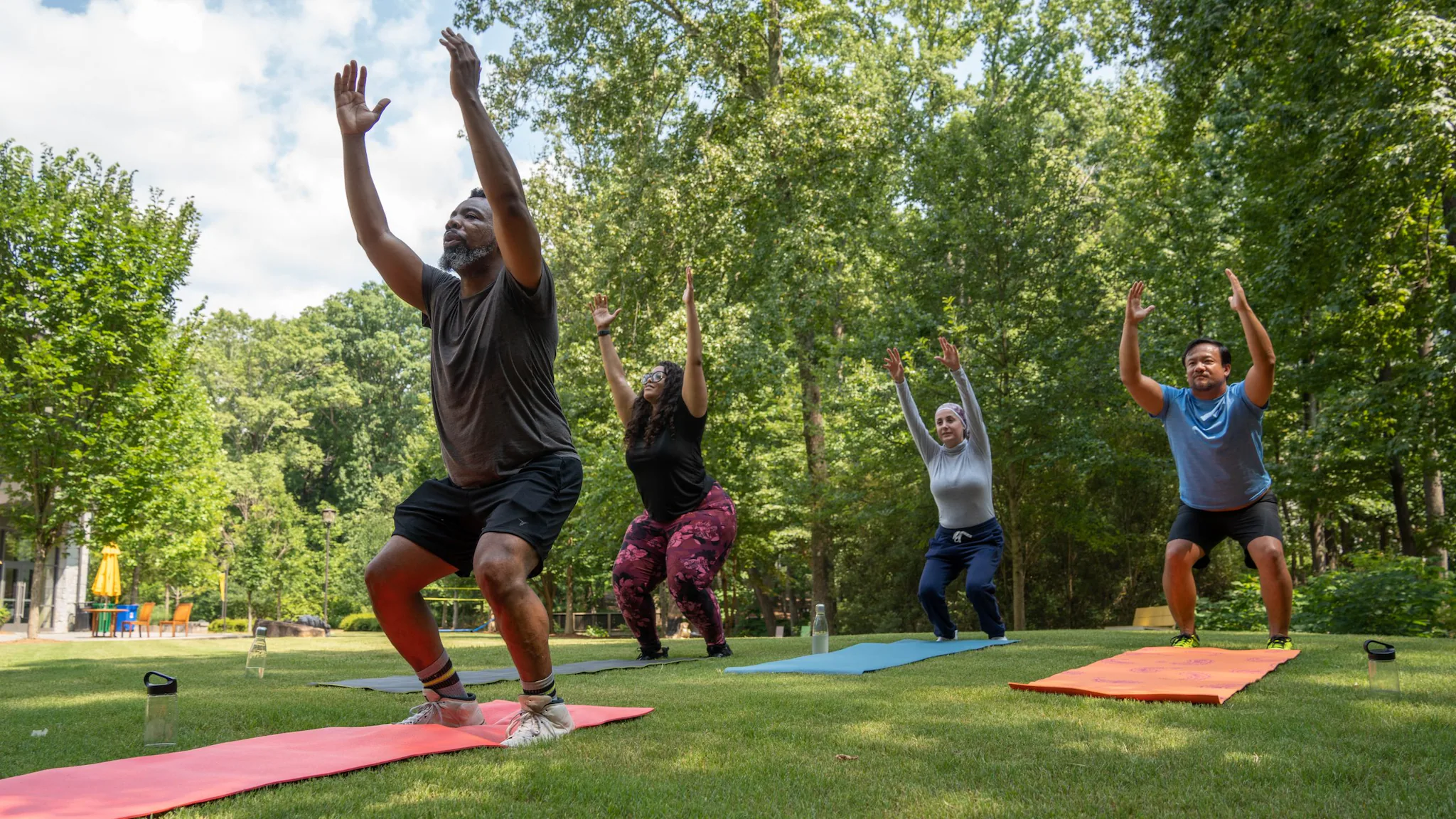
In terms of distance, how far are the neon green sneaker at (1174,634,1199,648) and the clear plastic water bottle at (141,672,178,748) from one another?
592 cm

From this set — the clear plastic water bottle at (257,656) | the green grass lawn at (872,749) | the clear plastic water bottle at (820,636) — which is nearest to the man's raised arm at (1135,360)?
the green grass lawn at (872,749)

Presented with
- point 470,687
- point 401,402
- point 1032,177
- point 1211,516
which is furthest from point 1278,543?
point 401,402

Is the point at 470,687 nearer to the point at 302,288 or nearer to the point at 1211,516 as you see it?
the point at 1211,516

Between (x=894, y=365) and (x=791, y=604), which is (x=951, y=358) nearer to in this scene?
(x=894, y=365)

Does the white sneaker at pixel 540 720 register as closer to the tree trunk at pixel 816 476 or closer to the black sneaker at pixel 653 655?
the black sneaker at pixel 653 655

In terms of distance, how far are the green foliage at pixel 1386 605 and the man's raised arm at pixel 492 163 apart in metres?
11.1

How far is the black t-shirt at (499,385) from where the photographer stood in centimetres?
376

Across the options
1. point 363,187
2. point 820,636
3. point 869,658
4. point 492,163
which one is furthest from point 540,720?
point 820,636

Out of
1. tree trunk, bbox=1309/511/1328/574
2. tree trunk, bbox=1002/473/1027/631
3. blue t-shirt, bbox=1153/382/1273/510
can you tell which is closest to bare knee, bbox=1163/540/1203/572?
blue t-shirt, bbox=1153/382/1273/510

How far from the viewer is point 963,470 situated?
8.04 metres

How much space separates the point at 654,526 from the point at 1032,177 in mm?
13784

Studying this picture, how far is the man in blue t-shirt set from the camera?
20.5ft

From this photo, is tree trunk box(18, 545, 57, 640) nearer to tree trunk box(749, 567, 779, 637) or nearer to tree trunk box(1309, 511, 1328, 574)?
tree trunk box(749, 567, 779, 637)

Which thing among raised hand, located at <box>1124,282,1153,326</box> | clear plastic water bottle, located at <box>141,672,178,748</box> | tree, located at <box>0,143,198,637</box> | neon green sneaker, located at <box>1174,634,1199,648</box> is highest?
tree, located at <box>0,143,198,637</box>
